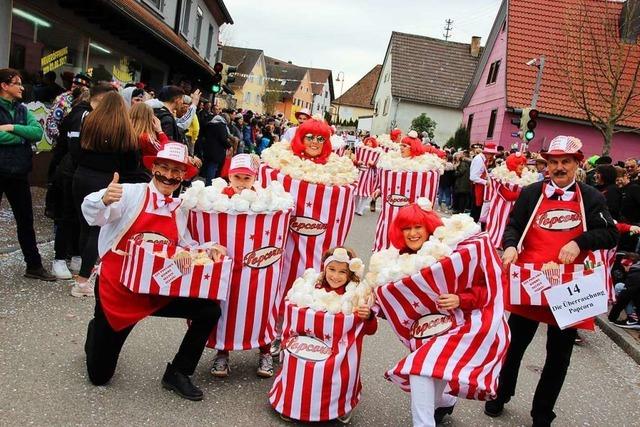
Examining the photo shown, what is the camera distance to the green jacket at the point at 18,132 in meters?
5.36

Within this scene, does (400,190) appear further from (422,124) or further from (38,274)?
(422,124)

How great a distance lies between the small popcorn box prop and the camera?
353cm

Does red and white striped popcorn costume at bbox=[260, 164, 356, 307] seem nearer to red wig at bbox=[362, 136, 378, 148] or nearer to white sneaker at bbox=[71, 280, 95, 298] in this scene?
white sneaker at bbox=[71, 280, 95, 298]

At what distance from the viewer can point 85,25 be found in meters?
11.7

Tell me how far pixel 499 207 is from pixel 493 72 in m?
19.1

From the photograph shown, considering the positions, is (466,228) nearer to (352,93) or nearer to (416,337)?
(416,337)

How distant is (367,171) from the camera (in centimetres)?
1270

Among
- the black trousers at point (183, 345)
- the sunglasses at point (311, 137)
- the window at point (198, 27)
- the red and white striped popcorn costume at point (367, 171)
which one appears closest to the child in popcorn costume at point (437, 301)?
the black trousers at point (183, 345)

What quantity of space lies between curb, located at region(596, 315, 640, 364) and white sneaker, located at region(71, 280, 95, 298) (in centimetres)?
543

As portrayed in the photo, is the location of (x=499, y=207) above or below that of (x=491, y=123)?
below

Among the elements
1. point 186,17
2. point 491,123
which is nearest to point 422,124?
point 491,123

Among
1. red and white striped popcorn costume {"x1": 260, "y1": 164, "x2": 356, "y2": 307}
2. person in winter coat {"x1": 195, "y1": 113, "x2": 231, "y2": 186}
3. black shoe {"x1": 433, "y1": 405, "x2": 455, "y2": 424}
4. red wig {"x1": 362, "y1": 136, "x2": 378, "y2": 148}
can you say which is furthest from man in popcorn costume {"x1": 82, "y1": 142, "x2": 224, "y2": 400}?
red wig {"x1": 362, "y1": 136, "x2": 378, "y2": 148}

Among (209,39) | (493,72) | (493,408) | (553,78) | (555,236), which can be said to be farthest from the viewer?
(209,39)

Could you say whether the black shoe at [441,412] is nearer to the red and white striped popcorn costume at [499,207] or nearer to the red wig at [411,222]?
the red wig at [411,222]
